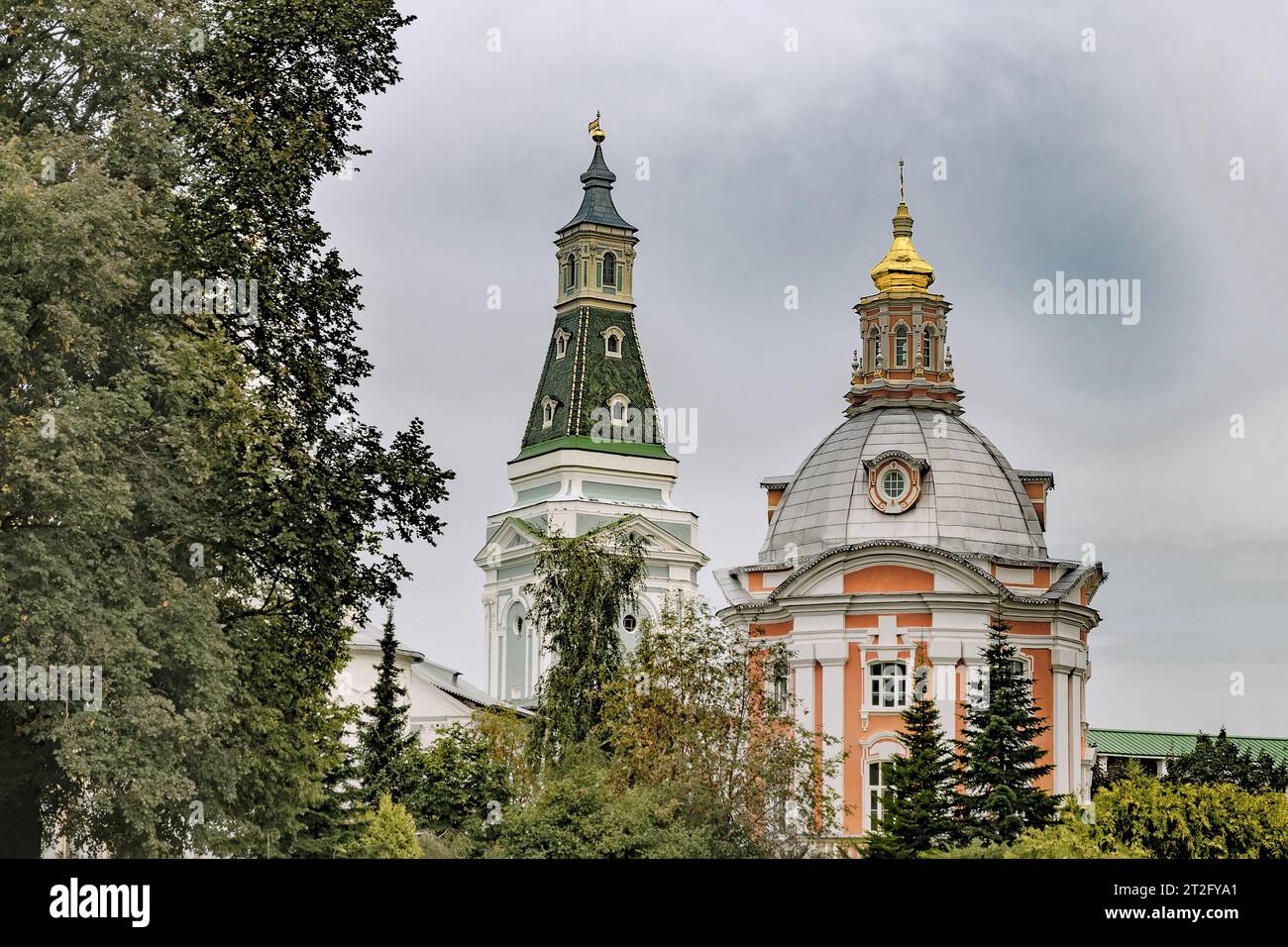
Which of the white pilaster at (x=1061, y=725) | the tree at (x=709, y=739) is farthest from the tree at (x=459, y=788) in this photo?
the white pilaster at (x=1061, y=725)

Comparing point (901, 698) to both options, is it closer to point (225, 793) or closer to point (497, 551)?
point (225, 793)

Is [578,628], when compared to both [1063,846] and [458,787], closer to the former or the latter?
Answer: [458,787]

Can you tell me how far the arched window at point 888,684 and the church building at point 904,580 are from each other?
44 millimetres

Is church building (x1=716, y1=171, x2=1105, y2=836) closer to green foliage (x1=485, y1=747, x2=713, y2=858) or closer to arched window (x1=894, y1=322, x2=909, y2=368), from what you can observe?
arched window (x1=894, y1=322, x2=909, y2=368)

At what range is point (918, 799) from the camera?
47.5 m

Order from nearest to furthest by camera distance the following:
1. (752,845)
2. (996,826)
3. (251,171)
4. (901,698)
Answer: (251,171) → (752,845) → (996,826) → (901,698)

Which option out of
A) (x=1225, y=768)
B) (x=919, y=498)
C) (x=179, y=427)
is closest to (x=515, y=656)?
(x=1225, y=768)

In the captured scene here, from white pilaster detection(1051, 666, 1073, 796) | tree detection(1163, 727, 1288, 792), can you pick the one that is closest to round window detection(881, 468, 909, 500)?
A: white pilaster detection(1051, 666, 1073, 796)

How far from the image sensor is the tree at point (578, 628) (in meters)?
51.2

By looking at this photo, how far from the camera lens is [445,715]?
8688 centimetres

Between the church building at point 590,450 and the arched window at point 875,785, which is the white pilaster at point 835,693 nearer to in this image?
the arched window at point 875,785

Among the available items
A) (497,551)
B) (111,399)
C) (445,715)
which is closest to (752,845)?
(111,399)

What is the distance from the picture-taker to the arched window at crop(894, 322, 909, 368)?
73.3 m

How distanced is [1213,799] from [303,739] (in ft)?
68.1
